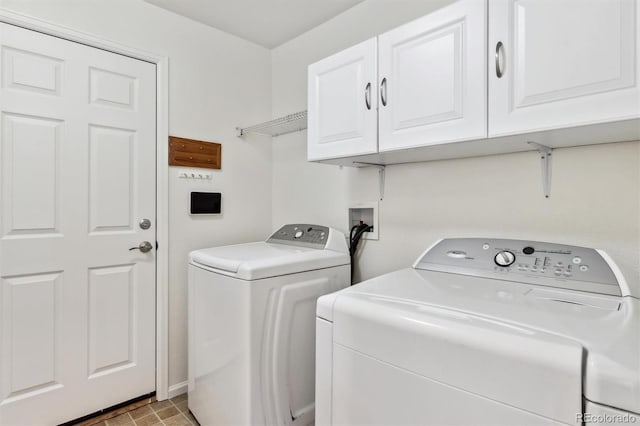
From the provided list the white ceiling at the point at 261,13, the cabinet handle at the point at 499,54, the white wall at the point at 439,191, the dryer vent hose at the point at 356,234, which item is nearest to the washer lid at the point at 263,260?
the dryer vent hose at the point at 356,234

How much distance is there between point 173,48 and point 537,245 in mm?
2277

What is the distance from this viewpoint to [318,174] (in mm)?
2285

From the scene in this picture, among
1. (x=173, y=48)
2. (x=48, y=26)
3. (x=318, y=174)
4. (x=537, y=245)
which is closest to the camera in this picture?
(x=537, y=245)

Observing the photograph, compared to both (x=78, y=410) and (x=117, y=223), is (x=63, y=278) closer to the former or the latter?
(x=117, y=223)

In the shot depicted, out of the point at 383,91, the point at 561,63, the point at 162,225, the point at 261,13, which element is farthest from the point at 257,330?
the point at 261,13

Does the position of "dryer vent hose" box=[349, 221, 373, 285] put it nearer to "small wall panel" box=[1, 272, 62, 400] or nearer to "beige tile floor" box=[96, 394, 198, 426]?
"beige tile floor" box=[96, 394, 198, 426]

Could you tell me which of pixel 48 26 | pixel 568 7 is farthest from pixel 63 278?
pixel 568 7

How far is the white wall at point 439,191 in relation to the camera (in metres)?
1.23

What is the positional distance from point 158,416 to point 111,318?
2.02ft

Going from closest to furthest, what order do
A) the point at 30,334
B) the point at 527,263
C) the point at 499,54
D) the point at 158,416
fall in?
the point at 499,54 → the point at 527,263 → the point at 30,334 → the point at 158,416

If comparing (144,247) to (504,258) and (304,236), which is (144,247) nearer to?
(304,236)

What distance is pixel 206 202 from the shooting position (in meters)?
2.26

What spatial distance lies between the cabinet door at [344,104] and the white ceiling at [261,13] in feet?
2.01

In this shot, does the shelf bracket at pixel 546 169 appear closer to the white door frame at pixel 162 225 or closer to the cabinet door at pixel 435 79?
the cabinet door at pixel 435 79
